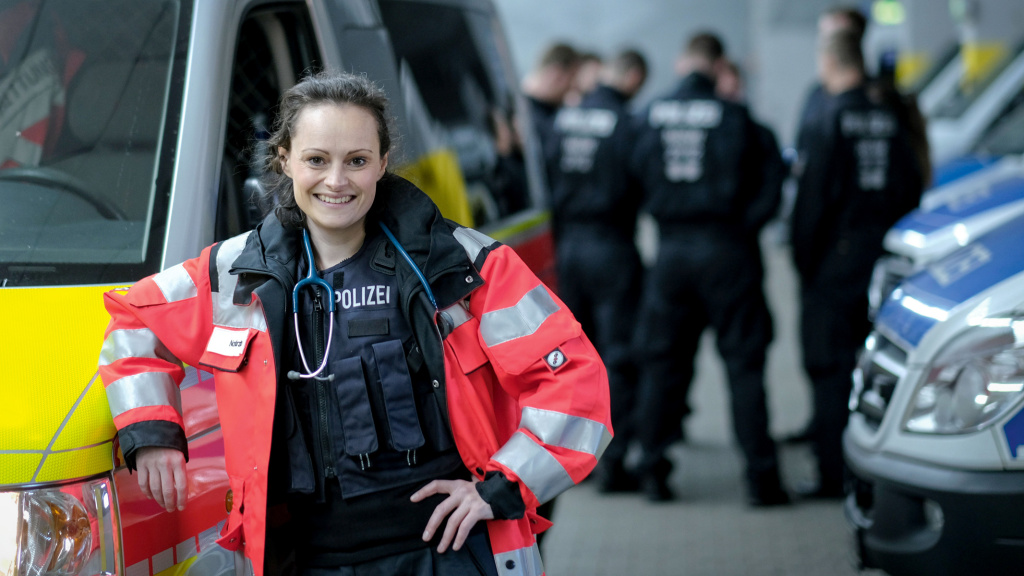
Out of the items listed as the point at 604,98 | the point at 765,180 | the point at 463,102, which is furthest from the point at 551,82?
the point at 463,102

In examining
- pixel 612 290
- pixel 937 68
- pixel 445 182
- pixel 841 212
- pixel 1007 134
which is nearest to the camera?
pixel 445 182

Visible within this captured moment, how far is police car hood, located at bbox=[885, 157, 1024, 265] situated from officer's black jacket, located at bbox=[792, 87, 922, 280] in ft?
0.41

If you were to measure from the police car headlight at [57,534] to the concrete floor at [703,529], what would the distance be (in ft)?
8.29

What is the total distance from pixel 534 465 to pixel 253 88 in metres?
1.32

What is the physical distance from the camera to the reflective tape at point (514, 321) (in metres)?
2.02

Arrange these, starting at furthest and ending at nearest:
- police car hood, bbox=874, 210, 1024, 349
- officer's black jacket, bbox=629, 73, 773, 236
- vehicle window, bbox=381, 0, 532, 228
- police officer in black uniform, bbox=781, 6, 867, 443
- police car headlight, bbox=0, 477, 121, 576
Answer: police officer in black uniform, bbox=781, 6, 867, 443 < officer's black jacket, bbox=629, 73, 773, 236 < vehicle window, bbox=381, 0, 532, 228 < police car hood, bbox=874, 210, 1024, 349 < police car headlight, bbox=0, 477, 121, 576

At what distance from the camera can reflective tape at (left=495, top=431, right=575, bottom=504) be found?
76.5 inches

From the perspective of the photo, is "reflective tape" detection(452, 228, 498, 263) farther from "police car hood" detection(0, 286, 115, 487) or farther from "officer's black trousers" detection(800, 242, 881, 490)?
"officer's black trousers" detection(800, 242, 881, 490)

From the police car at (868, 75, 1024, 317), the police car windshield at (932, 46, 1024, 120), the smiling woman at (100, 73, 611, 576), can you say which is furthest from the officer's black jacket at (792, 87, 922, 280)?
the police car windshield at (932, 46, 1024, 120)

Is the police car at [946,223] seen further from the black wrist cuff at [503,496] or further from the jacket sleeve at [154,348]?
the jacket sleeve at [154,348]

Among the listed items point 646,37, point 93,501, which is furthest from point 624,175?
point 646,37

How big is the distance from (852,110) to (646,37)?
20.4 meters

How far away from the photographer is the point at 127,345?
2.06m

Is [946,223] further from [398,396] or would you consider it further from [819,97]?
[398,396]
